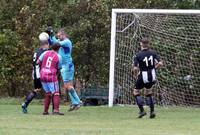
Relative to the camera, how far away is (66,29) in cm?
2325

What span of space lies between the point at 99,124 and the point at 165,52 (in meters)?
8.49

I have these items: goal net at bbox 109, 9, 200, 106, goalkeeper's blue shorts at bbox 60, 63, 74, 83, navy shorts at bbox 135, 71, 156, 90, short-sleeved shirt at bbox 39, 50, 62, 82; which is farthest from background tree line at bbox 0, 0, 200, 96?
navy shorts at bbox 135, 71, 156, 90

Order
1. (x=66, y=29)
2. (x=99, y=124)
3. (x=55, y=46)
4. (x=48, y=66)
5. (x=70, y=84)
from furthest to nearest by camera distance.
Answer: (x=66, y=29) < (x=70, y=84) < (x=55, y=46) < (x=48, y=66) < (x=99, y=124)

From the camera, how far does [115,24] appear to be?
19.7 metres

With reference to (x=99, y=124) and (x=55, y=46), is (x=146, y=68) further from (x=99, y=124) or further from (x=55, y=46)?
(x=99, y=124)

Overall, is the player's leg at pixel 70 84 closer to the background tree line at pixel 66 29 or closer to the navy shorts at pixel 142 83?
the navy shorts at pixel 142 83

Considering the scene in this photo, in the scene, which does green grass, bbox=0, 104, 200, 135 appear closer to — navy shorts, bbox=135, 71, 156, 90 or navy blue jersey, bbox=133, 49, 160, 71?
navy shorts, bbox=135, 71, 156, 90

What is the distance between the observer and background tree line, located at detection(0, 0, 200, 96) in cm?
2314

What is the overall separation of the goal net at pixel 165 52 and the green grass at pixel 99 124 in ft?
12.4

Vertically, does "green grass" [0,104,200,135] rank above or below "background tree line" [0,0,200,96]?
below

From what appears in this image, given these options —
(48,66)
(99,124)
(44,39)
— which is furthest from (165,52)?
(99,124)

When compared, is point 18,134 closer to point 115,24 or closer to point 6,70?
point 115,24

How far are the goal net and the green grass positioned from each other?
12.4 feet

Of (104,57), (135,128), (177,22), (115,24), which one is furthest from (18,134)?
(104,57)
